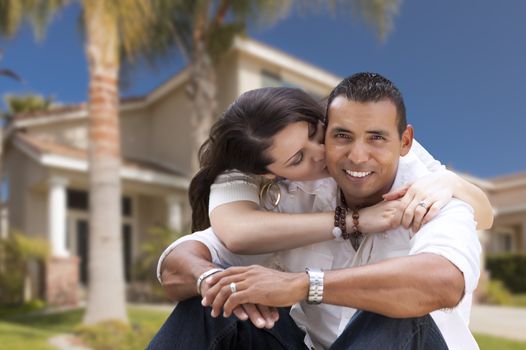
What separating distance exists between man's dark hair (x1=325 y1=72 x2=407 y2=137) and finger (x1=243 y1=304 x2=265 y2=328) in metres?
0.78

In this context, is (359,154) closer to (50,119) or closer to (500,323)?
(500,323)

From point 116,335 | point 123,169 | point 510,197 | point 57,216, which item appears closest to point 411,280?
point 116,335

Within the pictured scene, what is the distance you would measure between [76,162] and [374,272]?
Result: 1418 centimetres

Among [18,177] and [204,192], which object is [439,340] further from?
[18,177]

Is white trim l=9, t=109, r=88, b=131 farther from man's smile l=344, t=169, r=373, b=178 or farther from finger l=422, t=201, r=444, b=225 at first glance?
finger l=422, t=201, r=444, b=225

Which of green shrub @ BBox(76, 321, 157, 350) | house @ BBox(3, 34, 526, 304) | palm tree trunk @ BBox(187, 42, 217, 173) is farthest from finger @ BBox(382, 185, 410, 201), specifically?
house @ BBox(3, 34, 526, 304)

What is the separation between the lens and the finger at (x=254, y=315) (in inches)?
83.4

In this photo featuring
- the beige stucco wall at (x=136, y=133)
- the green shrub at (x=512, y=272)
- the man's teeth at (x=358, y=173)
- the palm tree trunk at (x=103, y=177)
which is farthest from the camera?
the green shrub at (x=512, y=272)

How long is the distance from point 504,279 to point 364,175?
69.8ft

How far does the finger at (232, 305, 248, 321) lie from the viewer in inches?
84.4

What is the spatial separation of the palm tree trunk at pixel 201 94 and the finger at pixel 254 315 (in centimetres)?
1032

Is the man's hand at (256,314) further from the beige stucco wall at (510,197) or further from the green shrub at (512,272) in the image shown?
the beige stucco wall at (510,197)

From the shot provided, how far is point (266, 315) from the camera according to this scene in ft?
7.05

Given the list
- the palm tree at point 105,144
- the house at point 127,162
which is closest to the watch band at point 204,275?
the palm tree at point 105,144
